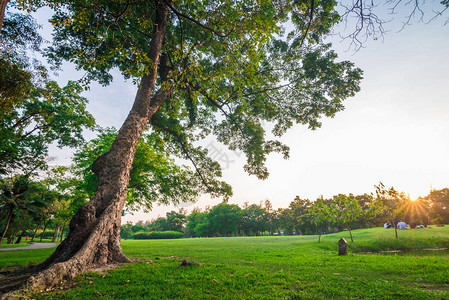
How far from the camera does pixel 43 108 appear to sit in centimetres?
1318

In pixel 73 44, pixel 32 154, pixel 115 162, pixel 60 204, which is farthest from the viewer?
pixel 60 204

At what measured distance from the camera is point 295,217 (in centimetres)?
5644

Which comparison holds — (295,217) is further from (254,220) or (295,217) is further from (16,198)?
(16,198)

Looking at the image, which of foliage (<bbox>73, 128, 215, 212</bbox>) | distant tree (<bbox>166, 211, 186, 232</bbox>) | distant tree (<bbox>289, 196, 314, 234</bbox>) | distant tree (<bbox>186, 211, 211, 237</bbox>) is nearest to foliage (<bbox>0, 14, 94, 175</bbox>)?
foliage (<bbox>73, 128, 215, 212</bbox>)

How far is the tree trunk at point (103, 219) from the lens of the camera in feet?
14.0

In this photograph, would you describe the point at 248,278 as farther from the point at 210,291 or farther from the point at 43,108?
the point at 43,108

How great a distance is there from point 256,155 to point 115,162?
9.39 meters

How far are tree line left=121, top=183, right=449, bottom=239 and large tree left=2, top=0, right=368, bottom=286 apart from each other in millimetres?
8274

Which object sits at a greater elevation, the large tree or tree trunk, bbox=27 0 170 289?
the large tree

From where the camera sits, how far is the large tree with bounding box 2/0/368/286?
4684mm

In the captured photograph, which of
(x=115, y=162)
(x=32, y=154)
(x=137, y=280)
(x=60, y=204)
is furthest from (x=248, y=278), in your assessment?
(x=60, y=204)

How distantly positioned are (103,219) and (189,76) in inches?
196

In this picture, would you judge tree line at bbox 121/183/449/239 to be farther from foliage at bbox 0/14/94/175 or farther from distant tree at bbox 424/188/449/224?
foliage at bbox 0/14/94/175

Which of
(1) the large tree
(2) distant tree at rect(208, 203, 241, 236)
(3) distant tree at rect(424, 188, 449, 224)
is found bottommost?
(2) distant tree at rect(208, 203, 241, 236)
